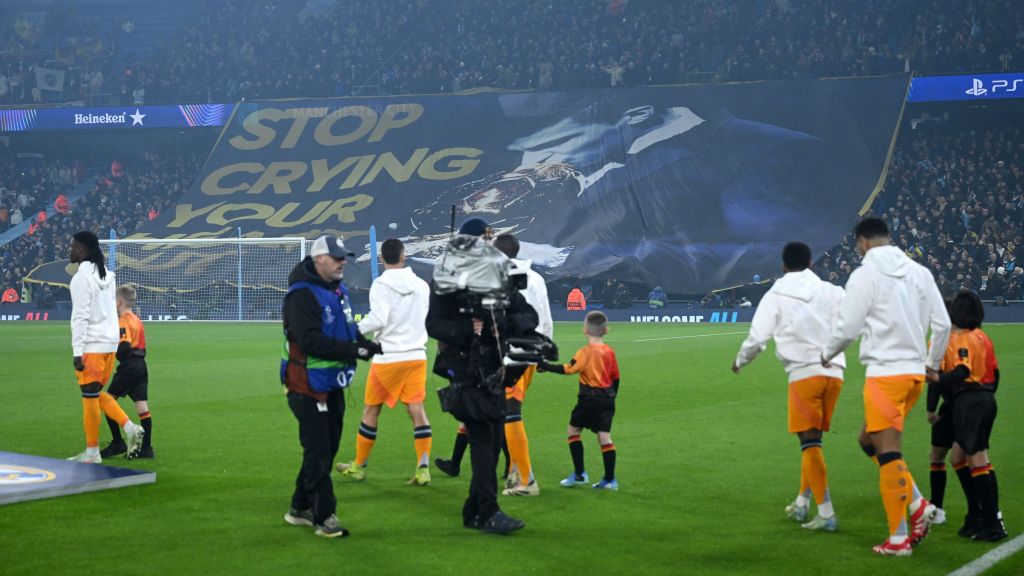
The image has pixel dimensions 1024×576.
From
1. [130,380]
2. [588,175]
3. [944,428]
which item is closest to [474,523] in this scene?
[944,428]

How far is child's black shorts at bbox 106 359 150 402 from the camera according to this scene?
40.5 ft

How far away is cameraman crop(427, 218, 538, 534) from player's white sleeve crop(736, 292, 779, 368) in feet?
5.60

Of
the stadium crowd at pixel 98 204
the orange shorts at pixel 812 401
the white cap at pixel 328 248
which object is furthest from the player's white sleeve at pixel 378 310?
the stadium crowd at pixel 98 204

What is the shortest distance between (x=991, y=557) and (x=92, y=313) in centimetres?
830

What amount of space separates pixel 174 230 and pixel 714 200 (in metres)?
20.9

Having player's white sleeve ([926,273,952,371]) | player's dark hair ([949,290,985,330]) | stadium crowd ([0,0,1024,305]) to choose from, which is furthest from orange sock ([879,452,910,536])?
stadium crowd ([0,0,1024,305])

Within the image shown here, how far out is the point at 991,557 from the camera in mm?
7543

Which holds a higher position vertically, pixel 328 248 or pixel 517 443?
pixel 328 248

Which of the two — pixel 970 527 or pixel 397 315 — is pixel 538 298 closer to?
pixel 397 315

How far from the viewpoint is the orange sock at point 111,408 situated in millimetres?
11844

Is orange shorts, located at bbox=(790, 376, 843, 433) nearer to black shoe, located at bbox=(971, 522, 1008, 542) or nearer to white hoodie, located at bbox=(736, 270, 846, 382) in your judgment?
white hoodie, located at bbox=(736, 270, 846, 382)

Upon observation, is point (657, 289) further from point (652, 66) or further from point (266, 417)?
point (266, 417)

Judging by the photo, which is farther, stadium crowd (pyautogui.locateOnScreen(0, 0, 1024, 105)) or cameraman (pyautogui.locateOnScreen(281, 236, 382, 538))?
stadium crowd (pyautogui.locateOnScreen(0, 0, 1024, 105))

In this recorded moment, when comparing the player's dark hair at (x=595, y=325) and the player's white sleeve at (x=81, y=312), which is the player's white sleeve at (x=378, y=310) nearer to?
the player's dark hair at (x=595, y=325)
